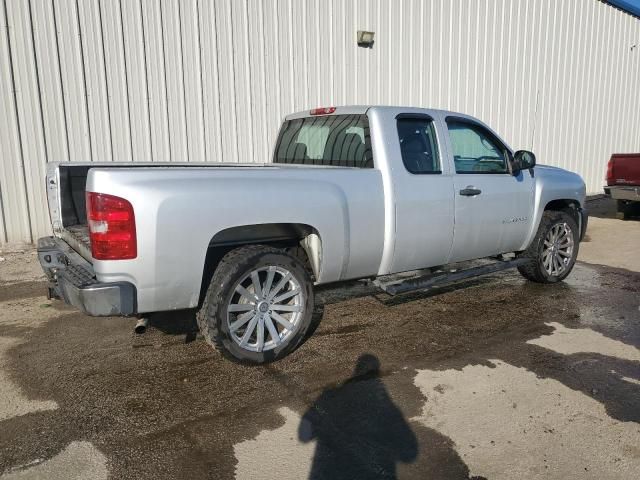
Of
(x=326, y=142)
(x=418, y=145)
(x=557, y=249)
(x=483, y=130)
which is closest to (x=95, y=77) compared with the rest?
(x=326, y=142)

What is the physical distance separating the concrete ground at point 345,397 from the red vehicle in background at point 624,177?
5834mm

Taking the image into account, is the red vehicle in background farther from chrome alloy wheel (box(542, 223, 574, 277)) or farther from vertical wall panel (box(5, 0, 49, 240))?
vertical wall panel (box(5, 0, 49, 240))

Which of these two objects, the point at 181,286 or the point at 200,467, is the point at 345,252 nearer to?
the point at 181,286

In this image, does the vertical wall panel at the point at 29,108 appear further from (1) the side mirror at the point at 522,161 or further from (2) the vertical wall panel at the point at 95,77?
(1) the side mirror at the point at 522,161

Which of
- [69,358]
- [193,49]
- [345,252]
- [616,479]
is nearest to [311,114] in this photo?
[345,252]

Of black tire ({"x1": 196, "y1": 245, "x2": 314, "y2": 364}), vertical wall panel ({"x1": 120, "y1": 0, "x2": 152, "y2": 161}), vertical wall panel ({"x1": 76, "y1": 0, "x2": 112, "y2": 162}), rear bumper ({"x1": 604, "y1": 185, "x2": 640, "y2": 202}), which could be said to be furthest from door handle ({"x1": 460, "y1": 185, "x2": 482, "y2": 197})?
rear bumper ({"x1": 604, "y1": 185, "x2": 640, "y2": 202})

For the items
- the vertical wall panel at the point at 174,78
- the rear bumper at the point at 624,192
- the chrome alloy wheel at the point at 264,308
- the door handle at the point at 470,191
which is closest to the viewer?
the chrome alloy wheel at the point at 264,308

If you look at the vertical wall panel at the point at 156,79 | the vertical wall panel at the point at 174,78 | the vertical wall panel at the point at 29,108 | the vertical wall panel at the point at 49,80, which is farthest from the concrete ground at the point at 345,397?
the vertical wall panel at the point at 174,78

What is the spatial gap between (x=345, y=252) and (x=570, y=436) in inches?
74.6

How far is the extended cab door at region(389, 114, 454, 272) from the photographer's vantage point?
4180mm

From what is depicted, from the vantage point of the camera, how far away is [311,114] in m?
4.89

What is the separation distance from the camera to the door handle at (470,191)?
15.0 feet

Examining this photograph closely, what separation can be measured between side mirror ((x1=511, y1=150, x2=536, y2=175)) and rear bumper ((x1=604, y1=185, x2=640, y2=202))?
6211mm

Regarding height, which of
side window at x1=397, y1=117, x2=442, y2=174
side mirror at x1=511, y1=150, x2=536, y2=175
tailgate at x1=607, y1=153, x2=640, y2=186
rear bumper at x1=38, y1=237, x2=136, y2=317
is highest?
side window at x1=397, y1=117, x2=442, y2=174
